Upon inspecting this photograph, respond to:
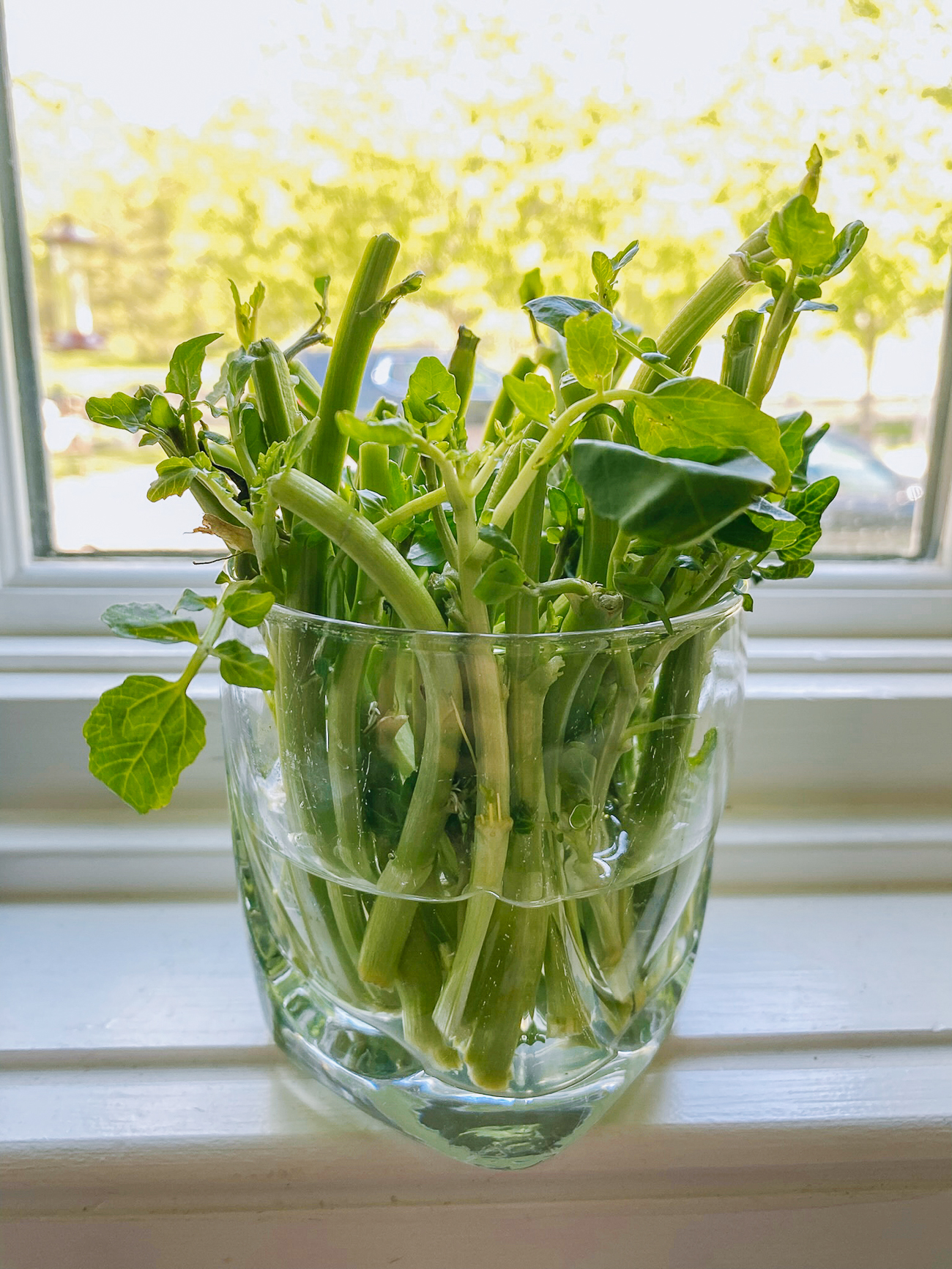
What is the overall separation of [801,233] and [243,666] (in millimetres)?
176

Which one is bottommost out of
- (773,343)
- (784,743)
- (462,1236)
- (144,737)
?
(462,1236)

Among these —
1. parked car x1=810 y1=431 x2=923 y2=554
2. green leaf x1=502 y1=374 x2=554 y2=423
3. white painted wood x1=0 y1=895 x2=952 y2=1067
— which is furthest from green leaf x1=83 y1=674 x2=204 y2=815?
parked car x1=810 y1=431 x2=923 y2=554

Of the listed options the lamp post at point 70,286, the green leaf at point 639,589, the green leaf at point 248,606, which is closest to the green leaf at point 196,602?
the green leaf at point 248,606

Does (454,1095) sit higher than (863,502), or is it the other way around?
(863,502)

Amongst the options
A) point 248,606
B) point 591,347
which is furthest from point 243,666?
point 591,347

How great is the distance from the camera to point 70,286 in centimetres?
53

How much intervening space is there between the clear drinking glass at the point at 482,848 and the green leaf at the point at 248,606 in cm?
4

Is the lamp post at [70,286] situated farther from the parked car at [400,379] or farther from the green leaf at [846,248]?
the green leaf at [846,248]

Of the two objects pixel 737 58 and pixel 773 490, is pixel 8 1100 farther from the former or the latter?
pixel 737 58

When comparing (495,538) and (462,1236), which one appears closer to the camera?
(495,538)

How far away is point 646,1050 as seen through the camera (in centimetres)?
38

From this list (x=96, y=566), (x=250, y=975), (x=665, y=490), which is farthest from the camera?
(x=96, y=566)

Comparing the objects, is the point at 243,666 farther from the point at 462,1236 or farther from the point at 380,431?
the point at 462,1236

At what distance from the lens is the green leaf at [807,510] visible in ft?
0.96
